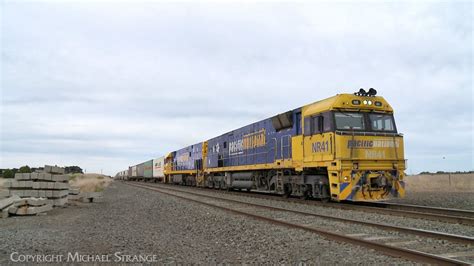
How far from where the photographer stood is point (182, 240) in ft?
25.0

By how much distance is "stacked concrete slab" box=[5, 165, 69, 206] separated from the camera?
44.9ft

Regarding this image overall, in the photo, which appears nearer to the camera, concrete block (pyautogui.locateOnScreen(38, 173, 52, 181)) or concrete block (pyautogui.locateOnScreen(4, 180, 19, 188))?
concrete block (pyautogui.locateOnScreen(4, 180, 19, 188))

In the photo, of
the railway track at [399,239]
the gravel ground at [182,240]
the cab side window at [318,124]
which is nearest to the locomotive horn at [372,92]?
the cab side window at [318,124]

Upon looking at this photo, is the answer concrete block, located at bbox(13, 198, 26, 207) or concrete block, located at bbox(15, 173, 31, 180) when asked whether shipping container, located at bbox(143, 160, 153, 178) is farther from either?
concrete block, located at bbox(13, 198, 26, 207)

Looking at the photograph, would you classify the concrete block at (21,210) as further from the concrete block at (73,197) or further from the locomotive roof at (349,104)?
the locomotive roof at (349,104)

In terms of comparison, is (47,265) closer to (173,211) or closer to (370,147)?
(173,211)

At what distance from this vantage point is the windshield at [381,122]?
1340 centimetres

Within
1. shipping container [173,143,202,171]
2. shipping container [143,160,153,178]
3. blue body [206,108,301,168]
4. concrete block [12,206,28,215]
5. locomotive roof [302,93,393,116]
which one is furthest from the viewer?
shipping container [143,160,153,178]

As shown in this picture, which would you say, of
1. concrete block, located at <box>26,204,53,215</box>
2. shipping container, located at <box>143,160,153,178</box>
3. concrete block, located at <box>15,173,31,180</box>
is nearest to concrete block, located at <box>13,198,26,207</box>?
concrete block, located at <box>26,204,53,215</box>

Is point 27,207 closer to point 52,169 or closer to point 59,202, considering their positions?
point 59,202

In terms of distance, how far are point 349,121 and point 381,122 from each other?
4.25 feet

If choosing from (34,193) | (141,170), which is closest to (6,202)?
(34,193)

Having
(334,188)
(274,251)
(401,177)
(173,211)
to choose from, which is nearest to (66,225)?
(173,211)

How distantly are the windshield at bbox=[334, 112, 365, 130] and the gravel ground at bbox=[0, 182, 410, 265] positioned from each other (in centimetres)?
483
